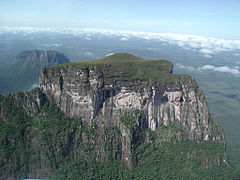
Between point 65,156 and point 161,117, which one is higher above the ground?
point 161,117

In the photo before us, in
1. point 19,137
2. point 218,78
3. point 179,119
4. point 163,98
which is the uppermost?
point 163,98

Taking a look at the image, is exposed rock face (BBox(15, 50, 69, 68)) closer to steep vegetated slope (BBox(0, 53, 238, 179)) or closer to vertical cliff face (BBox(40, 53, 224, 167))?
steep vegetated slope (BBox(0, 53, 238, 179))

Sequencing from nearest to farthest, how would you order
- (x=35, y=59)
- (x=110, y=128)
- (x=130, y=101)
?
1. (x=130, y=101)
2. (x=110, y=128)
3. (x=35, y=59)

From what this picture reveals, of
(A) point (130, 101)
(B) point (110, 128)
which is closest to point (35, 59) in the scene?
(B) point (110, 128)

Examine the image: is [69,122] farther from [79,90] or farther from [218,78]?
[218,78]

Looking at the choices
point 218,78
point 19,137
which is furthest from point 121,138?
point 218,78

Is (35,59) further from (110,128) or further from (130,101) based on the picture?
(130,101)
